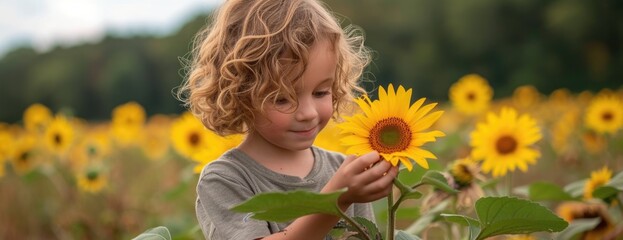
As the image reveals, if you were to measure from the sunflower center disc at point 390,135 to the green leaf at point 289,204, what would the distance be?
0.31 ft

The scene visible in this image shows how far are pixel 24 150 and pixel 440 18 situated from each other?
16510mm

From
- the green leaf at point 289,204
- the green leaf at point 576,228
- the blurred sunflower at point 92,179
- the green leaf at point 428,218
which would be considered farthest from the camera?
the blurred sunflower at point 92,179

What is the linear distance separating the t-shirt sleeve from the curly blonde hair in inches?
4.1

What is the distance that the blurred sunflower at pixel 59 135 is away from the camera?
405 cm

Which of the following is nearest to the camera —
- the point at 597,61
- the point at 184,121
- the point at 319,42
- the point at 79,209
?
the point at 319,42

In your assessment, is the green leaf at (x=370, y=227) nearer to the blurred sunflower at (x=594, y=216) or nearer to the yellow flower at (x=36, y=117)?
the blurred sunflower at (x=594, y=216)

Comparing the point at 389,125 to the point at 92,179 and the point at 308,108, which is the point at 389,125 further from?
the point at 92,179

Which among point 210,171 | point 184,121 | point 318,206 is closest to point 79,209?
point 184,121

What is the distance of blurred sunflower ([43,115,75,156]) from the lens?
4055 millimetres

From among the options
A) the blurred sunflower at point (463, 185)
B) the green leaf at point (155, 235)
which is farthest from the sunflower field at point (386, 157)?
the green leaf at point (155, 235)

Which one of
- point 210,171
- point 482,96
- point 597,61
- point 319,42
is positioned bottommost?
point 210,171

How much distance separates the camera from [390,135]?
3.74ft

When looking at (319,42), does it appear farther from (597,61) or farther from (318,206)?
(597,61)

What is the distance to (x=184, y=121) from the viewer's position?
3.50 meters
